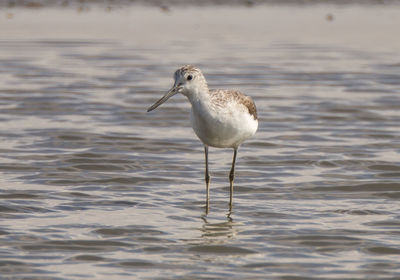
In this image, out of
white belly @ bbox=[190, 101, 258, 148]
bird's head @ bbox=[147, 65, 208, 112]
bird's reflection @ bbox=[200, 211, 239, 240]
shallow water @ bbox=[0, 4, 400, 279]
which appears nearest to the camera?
shallow water @ bbox=[0, 4, 400, 279]

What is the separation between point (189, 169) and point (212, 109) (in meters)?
2.48

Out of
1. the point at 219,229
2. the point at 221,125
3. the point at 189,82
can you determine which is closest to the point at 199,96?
the point at 189,82

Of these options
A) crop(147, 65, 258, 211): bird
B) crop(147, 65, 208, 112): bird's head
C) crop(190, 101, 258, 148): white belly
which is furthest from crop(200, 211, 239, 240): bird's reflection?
crop(147, 65, 208, 112): bird's head

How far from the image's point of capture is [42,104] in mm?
16047

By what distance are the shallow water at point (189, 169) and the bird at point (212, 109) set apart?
83 centimetres

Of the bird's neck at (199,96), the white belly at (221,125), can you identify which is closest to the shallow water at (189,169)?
the white belly at (221,125)

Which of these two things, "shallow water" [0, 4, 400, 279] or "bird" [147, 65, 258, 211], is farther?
"bird" [147, 65, 258, 211]

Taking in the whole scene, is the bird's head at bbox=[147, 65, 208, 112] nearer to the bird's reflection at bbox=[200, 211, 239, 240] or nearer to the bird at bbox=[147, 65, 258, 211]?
the bird at bbox=[147, 65, 258, 211]

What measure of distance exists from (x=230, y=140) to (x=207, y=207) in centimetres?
77

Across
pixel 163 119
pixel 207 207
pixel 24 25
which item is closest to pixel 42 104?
pixel 163 119

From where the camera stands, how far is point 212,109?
9.28 metres

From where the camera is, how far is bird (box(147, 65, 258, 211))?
30.3ft

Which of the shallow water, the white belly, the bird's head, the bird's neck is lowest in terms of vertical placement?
the shallow water

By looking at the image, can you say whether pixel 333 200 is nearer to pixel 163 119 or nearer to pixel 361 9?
pixel 163 119
